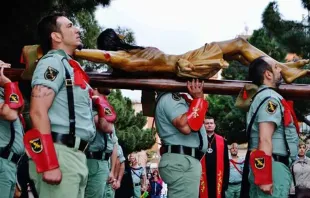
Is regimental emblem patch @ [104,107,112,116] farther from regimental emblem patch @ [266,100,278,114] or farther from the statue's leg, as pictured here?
regimental emblem patch @ [266,100,278,114]

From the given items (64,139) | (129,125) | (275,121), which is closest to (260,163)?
(275,121)

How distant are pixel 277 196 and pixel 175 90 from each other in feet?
3.89

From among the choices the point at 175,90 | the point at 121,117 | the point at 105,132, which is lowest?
the point at 121,117

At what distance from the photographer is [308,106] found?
18.0 meters

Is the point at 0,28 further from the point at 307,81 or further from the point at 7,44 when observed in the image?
the point at 307,81

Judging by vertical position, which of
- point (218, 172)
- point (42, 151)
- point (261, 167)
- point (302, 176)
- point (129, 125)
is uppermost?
point (42, 151)

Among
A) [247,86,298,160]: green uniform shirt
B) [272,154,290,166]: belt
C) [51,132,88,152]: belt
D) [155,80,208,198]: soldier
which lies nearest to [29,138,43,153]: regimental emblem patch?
[51,132,88,152]: belt

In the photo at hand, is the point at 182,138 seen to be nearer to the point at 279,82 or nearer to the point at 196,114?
the point at 196,114

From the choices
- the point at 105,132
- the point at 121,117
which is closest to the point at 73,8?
the point at 105,132

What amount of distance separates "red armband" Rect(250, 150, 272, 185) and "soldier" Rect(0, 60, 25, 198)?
1892mm

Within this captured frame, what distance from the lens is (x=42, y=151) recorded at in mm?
3732

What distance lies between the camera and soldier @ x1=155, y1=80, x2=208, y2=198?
4996 millimetres

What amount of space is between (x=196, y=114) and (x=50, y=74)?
4.75ft

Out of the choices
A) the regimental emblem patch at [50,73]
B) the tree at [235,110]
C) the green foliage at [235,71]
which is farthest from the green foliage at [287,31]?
the regimental emblem patch at [50,73]
